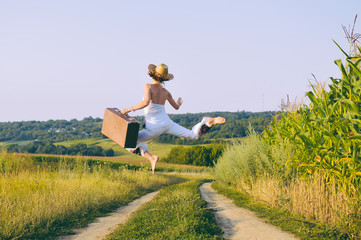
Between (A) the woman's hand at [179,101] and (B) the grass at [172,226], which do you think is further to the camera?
(B) the grass at [172,226]

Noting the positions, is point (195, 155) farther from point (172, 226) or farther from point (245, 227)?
point (172, 226)

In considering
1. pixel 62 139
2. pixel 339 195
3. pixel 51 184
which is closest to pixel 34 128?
pixel 62 139

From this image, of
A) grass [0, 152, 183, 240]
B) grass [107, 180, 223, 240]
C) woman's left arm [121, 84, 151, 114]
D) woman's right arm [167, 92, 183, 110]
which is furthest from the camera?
grass [0, 152, 183, 240]

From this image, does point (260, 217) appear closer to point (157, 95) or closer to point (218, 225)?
point (218, 225)

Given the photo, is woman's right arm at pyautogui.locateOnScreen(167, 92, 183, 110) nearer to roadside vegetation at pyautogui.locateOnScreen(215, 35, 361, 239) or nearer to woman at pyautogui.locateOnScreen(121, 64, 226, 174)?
woman at pyautogui.locateOnScreen(121, 64, 226, 174)

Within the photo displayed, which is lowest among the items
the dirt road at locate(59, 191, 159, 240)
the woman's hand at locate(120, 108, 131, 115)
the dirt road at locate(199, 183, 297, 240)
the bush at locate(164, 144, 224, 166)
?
the bush at locate(164, 144, 224, 166)

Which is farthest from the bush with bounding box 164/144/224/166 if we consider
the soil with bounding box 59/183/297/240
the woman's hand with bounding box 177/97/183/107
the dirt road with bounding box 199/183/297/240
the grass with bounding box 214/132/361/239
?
the woman's hand with bounding box 177/97/183/107

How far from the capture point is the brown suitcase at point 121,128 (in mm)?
4812

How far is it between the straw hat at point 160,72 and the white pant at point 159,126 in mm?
456

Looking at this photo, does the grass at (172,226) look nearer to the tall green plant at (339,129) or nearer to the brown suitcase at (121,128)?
the brown suitcase at (121,128)

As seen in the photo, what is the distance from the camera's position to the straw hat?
16.9 ft

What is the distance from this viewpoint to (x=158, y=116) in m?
5.14

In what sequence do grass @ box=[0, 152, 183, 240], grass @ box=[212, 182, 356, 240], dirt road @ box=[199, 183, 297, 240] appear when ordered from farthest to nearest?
grass @ box=[0, 152, 183, 240], dirt road @ box=[199, 183, 297, 240], grass @ box=[212, 182, 356, 240]

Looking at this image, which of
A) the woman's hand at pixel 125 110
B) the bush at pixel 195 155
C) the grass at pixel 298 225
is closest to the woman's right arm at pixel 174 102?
the woman's hand at pixel 125 110
